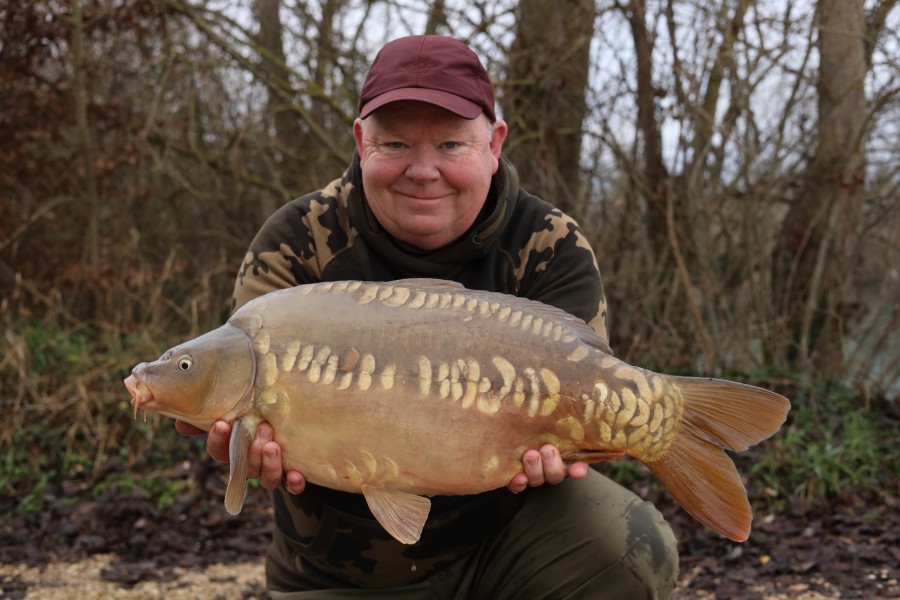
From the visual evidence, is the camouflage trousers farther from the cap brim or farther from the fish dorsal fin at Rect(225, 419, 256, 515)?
the cap brim

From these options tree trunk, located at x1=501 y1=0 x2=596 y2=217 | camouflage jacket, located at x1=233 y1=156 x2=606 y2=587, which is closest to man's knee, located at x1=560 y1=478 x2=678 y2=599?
camouflage jacket, located at x1=233 y1=156 x2=606 y2=587

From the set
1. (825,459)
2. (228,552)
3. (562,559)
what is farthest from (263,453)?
(825,459)

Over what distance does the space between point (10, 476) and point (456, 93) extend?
277cm

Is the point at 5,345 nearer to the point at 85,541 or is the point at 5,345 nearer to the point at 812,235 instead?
the point at 85,541

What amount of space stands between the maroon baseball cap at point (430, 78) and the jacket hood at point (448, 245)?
0.58ft

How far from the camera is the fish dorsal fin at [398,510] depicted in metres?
1.68

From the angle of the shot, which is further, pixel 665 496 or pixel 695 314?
pixel 695 314

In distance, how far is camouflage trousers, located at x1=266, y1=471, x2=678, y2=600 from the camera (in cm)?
203

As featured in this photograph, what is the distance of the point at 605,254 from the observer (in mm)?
4863

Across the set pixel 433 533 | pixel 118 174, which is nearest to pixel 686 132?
pixel 433 533

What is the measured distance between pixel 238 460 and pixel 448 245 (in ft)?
2.35

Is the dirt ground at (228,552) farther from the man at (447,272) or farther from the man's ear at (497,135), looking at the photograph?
the man's ear at (497,135)

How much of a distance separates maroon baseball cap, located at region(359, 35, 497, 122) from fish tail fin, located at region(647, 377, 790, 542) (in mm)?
700

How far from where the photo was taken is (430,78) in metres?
1.95
